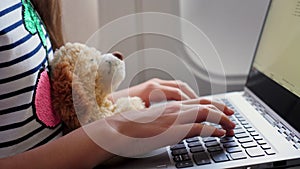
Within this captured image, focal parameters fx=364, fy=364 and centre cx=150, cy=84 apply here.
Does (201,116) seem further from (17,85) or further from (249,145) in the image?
(17,85)

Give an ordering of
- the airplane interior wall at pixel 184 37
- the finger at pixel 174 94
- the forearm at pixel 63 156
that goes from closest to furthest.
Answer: the forearm at pixel 63 156 → the finger at pixel 174 94 → the airplane interior wall at pixel 184 37

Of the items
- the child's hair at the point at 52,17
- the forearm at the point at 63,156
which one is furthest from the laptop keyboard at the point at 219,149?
the child's hair at the point at 52,17

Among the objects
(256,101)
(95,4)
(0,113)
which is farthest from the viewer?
(95,4)

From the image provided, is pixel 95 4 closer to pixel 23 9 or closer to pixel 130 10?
pixel 130 10

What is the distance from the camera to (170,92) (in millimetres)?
714

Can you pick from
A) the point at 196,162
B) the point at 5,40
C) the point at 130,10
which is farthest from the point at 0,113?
the point at 130,10

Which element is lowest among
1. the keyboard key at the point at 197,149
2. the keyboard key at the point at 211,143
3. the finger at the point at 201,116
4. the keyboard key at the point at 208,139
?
the keyboard key at the point at 197,149

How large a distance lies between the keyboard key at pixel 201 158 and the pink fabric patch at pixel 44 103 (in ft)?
0.69

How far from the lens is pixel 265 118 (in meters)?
0.62

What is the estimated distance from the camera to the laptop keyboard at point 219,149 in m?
0.48


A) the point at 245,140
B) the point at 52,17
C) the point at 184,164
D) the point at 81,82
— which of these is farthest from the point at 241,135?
the point at 52,17

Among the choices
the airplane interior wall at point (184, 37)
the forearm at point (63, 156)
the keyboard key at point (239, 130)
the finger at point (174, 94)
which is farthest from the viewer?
the airplane interior wall at point (184, 37)

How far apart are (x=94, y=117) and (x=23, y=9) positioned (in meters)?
0.19

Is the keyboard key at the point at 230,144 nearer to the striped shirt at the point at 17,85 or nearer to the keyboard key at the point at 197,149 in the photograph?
the keyboard key at the point at 197,149
